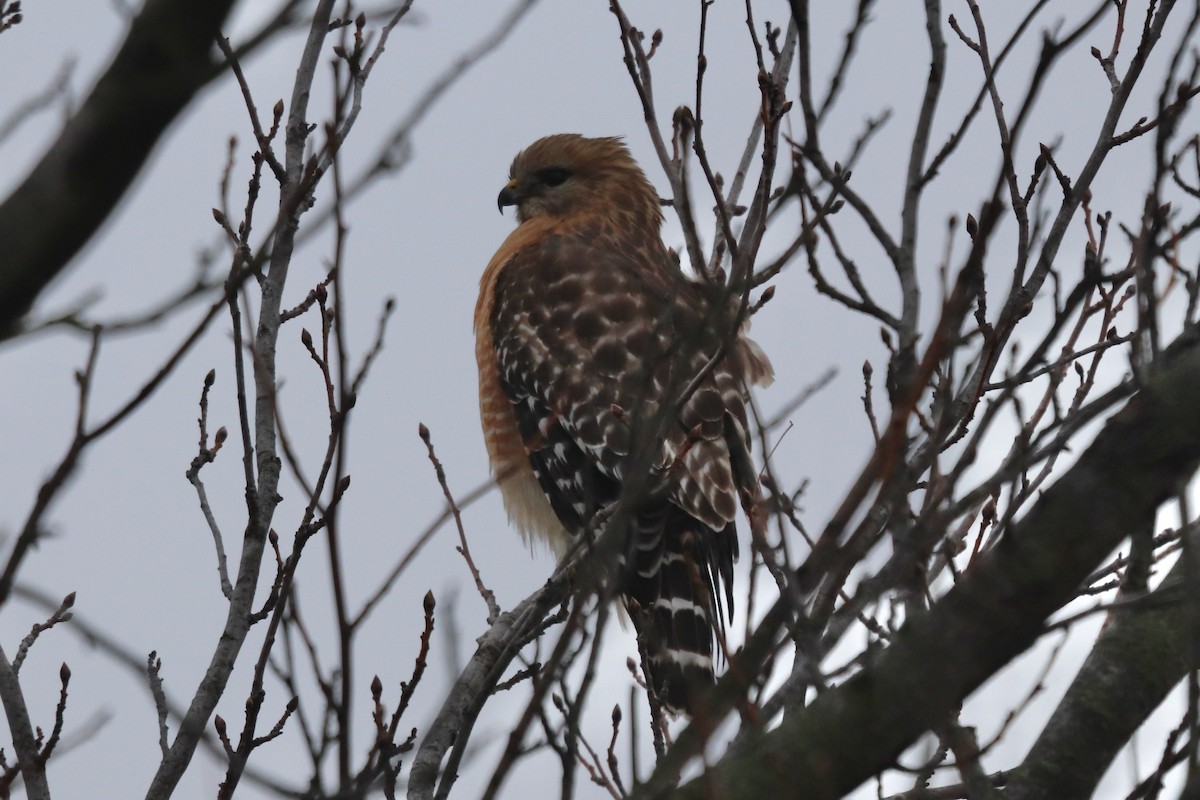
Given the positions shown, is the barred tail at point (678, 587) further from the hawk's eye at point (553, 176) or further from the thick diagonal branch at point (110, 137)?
the thick diagonal branch at point (110, 137)

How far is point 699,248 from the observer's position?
9.05ft

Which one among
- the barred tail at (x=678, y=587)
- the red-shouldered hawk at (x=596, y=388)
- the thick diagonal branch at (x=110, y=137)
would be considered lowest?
the thick diagonal branch at (x=110, y=137)

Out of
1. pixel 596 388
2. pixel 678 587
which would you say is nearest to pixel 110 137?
pixel 678 587

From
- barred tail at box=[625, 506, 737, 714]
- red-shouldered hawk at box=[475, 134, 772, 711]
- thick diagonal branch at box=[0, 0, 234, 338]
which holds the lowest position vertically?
thick diagonal branch at box=[0, 0, 234, 338]

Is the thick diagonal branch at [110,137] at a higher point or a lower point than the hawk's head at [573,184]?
lower

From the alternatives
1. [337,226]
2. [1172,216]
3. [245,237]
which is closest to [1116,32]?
[1172,216]

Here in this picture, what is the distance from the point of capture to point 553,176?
802cm

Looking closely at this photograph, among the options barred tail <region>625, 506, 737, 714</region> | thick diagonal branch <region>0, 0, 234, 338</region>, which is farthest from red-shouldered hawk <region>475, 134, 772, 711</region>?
thick diagonal branch <region>0, 0, 234, 338</region>

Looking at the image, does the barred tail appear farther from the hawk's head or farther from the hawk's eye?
the hawk's eye

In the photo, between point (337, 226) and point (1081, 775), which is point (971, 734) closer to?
point (1081, 775)

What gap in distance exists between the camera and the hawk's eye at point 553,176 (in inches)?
315

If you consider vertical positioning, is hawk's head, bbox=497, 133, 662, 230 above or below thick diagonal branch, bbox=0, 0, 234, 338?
above

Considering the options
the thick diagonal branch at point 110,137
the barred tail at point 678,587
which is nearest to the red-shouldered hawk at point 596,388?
the barred tail at point 678,587

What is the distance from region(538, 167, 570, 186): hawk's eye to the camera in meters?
8.00
